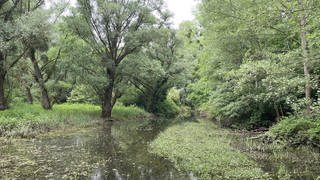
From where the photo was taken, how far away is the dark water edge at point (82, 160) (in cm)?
973

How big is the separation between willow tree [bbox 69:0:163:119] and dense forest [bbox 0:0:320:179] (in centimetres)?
10

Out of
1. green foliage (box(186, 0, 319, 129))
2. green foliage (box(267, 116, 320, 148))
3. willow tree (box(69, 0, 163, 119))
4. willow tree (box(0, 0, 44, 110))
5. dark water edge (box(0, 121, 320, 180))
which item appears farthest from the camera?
willow tree (box(69, 0, 163, 119))

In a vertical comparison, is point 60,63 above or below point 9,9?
below

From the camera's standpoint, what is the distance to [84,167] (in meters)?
10.7

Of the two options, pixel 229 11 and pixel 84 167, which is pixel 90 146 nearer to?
pixel 84 167

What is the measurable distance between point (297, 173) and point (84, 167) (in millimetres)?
6880

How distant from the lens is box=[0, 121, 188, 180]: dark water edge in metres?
9.73

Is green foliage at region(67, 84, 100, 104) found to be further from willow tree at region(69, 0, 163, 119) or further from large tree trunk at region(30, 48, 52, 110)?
large tree trunk at region(30, 48, 52, 110)

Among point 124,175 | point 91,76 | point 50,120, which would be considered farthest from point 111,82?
point 124,175

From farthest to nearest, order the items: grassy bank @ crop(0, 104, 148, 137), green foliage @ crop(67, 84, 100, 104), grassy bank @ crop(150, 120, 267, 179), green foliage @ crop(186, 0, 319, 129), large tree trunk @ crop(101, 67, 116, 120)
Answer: green foliage @ crop(67, 84, 100, 104) < large tree trunk @ crop(101, 67, 116, 120) < grassy bank @ crop(0, 104, 148, 137) < green foliage @ crop(186, 0, 319, 129) < grassy bank @ crop(150, 120, 267, 179)

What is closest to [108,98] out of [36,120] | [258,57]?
[36,120]

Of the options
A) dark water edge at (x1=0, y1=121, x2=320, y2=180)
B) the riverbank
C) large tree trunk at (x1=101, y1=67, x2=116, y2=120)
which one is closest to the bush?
large tree trunk at (x1=101, y1=67, x2=116, y2=120)

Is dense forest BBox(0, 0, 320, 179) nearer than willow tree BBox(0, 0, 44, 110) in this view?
Yes

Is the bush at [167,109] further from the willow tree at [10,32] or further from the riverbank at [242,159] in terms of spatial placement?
the riverbank at [242,159]
